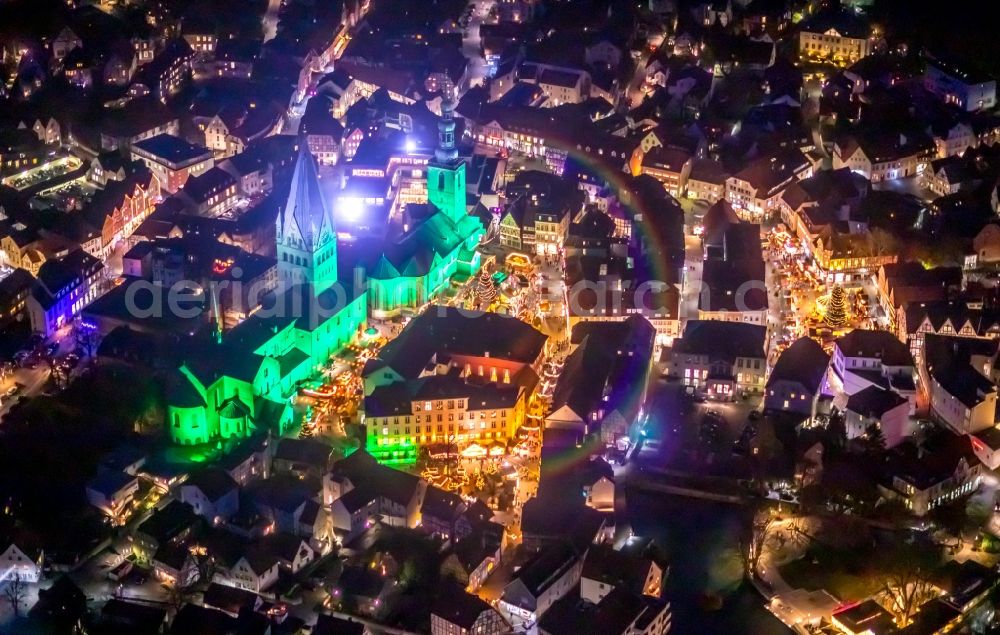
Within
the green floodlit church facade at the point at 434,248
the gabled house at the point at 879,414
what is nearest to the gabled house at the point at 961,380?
the gabled house at the point at 879,414

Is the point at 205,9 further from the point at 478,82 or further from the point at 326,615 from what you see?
the point at 326,615

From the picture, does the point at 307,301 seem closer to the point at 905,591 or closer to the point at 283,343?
the point at 283,343

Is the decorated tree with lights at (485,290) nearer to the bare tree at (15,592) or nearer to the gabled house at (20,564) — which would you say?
the gabled house at (20,564)

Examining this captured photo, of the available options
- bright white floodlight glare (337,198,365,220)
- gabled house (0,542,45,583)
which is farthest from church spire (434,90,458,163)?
gabled house (0,542,45,583)

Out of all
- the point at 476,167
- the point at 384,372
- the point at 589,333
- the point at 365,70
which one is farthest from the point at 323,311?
the point at 365,70

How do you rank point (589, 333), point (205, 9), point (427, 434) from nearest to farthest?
point (427, 434), point (589, 333), point (205, 9)

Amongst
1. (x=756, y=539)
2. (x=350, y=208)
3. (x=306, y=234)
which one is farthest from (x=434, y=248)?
(x=756, y=539)

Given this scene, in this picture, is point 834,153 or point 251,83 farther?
point 251,83
